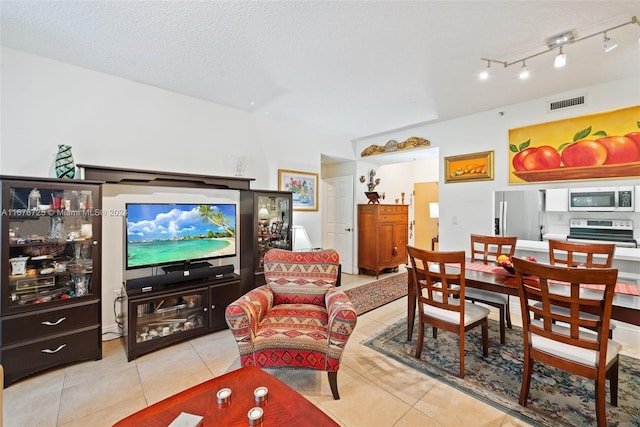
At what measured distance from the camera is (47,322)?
82.7 inches

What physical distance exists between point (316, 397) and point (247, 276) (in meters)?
1.75

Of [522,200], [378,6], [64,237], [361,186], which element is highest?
[378,6]

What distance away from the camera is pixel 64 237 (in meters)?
2.25

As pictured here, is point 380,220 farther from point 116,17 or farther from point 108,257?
point 116,17

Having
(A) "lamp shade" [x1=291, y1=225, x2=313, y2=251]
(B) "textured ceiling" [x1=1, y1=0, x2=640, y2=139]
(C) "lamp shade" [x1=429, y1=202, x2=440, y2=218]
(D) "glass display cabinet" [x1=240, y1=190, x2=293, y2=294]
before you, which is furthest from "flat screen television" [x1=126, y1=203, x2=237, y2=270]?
(C) "lamp shade" [x1=429, y1=202, x2=440, y2=218]

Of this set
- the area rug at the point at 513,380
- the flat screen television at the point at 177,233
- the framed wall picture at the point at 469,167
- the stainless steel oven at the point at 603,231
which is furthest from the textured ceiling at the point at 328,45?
A: the area rug at the point at 513,380

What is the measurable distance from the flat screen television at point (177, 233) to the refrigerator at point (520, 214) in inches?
134

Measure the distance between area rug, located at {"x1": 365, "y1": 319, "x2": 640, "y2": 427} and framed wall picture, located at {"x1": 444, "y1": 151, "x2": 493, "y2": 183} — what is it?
2.00 meters

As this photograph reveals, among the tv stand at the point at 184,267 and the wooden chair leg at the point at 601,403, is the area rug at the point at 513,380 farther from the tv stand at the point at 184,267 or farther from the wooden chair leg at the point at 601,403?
the tv stand at the point at 184,267

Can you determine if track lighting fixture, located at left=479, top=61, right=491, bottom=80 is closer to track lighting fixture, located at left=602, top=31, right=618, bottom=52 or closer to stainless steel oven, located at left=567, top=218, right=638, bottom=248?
track lighting fixture, located at left=602, top=31, right=618, bottom=52

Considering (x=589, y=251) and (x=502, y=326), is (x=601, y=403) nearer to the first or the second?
(x=502, y=326)

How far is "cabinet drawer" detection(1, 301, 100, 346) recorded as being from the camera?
197 centimetres

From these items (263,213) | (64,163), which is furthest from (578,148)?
(64,163)

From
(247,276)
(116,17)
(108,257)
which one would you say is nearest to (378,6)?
(116,17)
